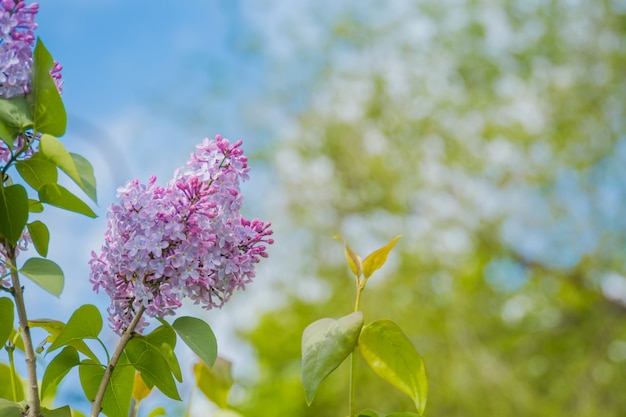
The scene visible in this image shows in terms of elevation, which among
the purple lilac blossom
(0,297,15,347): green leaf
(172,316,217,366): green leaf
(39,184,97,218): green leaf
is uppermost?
the purple lilac blossom

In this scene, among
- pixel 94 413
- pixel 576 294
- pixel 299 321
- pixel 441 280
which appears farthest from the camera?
pixel 299 321

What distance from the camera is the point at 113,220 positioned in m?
0.50

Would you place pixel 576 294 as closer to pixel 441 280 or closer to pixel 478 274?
pixel 478 274

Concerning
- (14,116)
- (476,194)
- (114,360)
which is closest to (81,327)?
(114,360)

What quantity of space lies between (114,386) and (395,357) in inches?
8.4

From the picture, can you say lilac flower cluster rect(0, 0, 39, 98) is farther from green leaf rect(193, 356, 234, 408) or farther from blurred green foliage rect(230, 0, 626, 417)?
blurred green foliage rect(230, 0, 626, 417)

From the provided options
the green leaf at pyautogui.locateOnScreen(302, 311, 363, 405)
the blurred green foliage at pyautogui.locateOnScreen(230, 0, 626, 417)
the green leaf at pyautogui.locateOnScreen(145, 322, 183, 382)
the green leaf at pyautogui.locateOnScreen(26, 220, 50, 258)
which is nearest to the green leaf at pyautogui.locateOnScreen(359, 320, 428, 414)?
the green leaf at pyautogui.locateOnScreen(302, 311, 363, 405)

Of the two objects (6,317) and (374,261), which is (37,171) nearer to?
(6,317)

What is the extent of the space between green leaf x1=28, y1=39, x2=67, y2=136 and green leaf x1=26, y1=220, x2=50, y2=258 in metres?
0.08

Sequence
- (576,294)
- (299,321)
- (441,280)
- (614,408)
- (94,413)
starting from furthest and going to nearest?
(299,321) → (576,294) → (441,280) → (614,408) → (94,413)

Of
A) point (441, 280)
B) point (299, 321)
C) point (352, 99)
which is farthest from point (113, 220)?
point (299, 321)

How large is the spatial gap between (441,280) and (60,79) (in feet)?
16.2

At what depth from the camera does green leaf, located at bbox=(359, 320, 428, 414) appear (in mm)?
519

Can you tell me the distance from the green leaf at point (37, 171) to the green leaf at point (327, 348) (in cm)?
21
